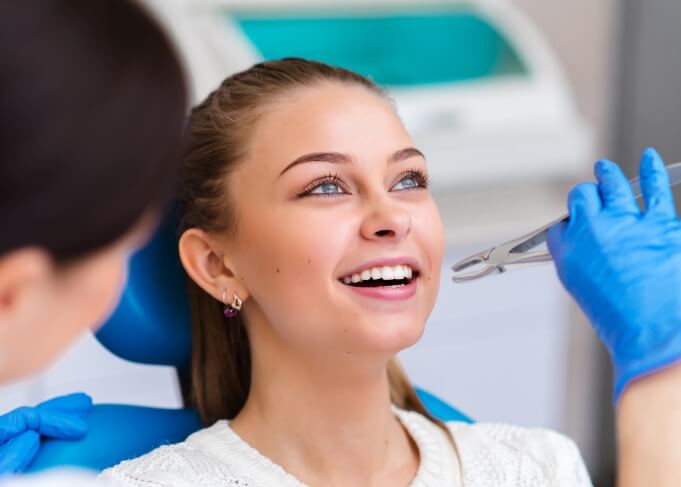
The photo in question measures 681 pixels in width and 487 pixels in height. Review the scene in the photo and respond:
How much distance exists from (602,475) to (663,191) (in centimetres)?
214

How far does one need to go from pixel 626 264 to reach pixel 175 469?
54 cm

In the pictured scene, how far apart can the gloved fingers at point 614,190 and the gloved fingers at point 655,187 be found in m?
0.02

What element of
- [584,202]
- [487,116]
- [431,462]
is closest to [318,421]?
[431,462]

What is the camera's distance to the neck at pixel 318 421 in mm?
1200

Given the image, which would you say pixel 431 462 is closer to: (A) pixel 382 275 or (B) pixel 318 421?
(B) pixel 318 421

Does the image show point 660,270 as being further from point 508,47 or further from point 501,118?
point 508,47

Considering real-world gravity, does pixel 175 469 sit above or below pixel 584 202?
below

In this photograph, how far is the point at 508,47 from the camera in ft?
8.21

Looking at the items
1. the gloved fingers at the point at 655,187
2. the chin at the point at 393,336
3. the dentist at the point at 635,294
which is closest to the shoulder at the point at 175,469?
the chin at the point at 393,336

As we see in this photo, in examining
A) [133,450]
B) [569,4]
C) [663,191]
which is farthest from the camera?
[569,4]

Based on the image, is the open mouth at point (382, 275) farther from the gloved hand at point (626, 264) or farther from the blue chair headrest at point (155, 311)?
the blue chair headrest at point (155, 311)

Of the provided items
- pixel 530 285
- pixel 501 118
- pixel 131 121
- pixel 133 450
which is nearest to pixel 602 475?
pixel 530 285

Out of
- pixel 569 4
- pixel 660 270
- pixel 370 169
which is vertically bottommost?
pixel 660 270

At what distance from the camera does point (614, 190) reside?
1.09m
